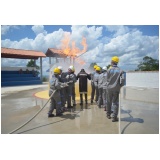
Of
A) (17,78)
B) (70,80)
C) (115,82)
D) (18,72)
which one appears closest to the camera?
(115,82)

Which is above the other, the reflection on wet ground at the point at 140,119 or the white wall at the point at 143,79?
the white wall at the point at 143,79

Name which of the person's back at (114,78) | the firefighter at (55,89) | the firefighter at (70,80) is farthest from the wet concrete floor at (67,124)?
the person's back at (114,78)

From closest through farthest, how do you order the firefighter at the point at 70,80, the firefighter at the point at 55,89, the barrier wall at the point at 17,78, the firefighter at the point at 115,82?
the firefighter at the point at 115,82 → the firefighter at the point at 55,89 → the firefighter at the point at 70,80 → the barrier wall at the point at 17,78

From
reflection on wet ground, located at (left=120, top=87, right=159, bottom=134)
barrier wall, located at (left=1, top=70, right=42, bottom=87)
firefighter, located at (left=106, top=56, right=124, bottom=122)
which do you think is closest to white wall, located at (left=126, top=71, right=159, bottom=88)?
reflection on wet ground, located at (left=120, top=87, right=159, bottom=134)

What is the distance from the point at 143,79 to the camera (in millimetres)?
12078

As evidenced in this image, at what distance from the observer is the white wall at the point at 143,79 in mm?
11430

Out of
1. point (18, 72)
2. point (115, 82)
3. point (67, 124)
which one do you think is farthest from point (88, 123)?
point (18, 72)

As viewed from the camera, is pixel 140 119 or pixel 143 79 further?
pixel 143 79

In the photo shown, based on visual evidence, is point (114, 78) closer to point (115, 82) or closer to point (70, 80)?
point (115, 82)

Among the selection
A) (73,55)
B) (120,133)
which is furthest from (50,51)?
(120,133)

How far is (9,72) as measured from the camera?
2453 cm

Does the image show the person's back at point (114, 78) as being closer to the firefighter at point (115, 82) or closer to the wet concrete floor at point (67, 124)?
the firefighter at point (115, 82)

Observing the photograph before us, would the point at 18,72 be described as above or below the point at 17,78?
above

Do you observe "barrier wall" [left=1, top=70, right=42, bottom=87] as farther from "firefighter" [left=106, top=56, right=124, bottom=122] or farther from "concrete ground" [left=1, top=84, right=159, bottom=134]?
"firefighter" [left=106, top=56, right=124, bottom=122]
